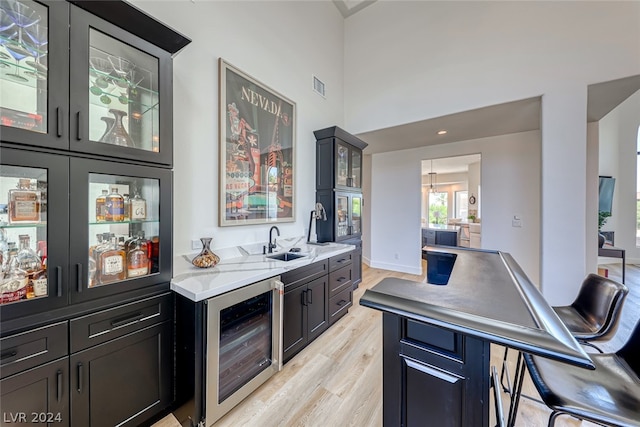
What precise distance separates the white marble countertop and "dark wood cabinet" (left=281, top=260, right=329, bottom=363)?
11cm

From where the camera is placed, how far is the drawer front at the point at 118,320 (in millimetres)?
1184

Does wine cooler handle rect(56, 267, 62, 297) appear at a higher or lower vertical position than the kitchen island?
higher

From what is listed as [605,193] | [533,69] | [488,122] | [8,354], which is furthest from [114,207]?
[605,193]

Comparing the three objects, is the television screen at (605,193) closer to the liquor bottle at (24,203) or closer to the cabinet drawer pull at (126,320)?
the cabinet drawer pull at (126,320)

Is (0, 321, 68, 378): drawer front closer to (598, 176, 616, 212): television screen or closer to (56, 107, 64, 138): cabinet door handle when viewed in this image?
(56, 107, 64, 138): cabinet door handle

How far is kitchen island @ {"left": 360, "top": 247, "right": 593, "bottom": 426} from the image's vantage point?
755 mm

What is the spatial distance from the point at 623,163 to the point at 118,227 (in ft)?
30.4

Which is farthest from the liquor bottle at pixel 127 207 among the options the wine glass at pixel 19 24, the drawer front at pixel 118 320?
the wine glass at pixel 19 24

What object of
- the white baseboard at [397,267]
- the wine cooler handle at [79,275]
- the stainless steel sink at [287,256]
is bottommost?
the white baseboard at [397,267]

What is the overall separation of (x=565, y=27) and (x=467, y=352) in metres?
3.74

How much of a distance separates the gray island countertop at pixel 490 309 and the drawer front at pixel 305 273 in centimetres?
99

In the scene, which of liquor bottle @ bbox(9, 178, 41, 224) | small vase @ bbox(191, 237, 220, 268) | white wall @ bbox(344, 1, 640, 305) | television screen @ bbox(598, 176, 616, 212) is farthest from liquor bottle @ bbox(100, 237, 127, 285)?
television screen @ bbox(598, 176, 616, 212)

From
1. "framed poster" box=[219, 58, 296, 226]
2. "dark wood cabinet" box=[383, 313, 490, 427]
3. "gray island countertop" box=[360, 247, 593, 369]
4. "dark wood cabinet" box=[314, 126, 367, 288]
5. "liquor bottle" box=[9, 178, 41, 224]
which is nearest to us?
"gray island countertop" box=[360, 247, 593, 369]

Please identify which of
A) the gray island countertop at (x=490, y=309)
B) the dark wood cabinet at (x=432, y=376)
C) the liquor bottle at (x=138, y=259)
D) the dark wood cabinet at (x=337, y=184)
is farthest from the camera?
the dark wood cabinet at (x=337, y=184)
